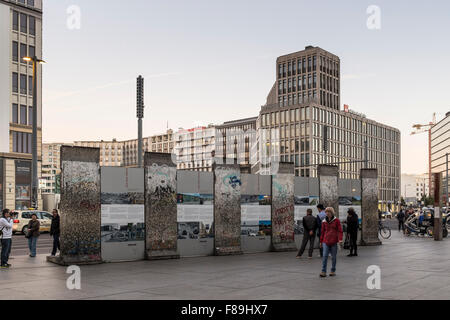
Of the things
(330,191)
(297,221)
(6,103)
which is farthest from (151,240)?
(6,103)

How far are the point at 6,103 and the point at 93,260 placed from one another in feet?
132

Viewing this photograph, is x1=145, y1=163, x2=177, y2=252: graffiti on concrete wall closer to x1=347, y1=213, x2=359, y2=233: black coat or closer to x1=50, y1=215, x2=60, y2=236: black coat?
x1=50, y1=215, x2=60, y2=236: black coat

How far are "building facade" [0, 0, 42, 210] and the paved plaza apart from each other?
35.2 meters

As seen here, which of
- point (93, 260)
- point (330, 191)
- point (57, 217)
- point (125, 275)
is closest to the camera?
point (125, 275)

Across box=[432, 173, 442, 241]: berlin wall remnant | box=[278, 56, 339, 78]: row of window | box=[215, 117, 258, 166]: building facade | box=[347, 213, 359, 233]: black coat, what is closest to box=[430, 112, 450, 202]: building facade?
box=[278, 56, 339, 78]: row of window

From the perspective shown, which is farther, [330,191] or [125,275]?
[330,191]

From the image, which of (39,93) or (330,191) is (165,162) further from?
(39,93)

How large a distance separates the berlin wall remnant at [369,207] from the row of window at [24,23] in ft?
136

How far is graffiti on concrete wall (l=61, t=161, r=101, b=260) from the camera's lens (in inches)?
575

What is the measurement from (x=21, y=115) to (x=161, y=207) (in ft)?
131

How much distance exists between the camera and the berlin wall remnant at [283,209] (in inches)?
771

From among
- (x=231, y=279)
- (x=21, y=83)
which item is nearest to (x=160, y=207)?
(x=231, y=279)

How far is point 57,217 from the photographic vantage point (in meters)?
17.4

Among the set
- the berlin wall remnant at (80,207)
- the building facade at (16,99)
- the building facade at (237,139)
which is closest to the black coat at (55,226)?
the berlin wall remnant at (80,207)
